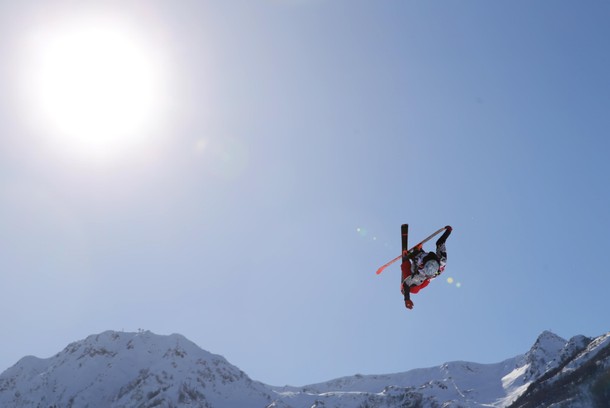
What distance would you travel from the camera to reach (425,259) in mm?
24500

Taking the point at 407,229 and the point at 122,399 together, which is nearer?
the point at 407,229

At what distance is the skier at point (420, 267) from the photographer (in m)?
24.3

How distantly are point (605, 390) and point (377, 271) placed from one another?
19627cm

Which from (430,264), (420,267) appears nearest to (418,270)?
(420,267)

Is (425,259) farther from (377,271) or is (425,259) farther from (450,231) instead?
(377,271)

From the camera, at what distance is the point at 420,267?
24.7 m

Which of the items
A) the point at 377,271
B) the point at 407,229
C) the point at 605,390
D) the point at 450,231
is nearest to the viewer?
the point at 450,231

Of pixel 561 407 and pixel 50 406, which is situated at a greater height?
pixel 50 406

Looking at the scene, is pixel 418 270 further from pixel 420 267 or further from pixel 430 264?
pixel 430 264

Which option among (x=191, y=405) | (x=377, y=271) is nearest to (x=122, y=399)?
(x=191, y=405)

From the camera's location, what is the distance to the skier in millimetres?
24344

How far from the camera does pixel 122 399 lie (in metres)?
198

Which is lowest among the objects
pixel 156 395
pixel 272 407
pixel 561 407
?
pixel 561 407

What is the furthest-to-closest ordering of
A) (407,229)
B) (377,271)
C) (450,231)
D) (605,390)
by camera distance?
(605,390) < (377,271) < (407,229) < (450,231)
